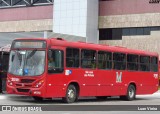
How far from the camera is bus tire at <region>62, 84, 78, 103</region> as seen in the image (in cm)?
2127

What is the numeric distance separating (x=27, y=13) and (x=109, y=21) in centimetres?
1072

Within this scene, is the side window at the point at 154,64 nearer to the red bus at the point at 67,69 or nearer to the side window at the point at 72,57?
the red bus at the point at 67,69

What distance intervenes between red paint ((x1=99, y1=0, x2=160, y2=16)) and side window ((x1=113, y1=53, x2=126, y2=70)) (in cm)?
2253

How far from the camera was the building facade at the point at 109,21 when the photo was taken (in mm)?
47156

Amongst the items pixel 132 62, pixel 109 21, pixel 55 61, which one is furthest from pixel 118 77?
pixel 109 21

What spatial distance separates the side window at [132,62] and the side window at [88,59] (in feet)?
11.1

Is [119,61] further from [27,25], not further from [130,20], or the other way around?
[27,25]

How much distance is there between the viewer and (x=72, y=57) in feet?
70.8

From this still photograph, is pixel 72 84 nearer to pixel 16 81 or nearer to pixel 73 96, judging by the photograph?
pixel 73 96

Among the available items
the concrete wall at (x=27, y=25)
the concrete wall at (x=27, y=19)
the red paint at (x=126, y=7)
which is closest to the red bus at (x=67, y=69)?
the red paint at (x=126, y=7)

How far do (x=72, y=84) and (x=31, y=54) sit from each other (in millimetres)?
2698

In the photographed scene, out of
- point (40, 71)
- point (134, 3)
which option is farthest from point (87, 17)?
point (40, 71)

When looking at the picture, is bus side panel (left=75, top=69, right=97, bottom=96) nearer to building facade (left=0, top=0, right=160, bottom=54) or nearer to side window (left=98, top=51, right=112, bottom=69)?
side window (left=98, top=51, right=112, bottom=69)

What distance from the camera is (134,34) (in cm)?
4825
